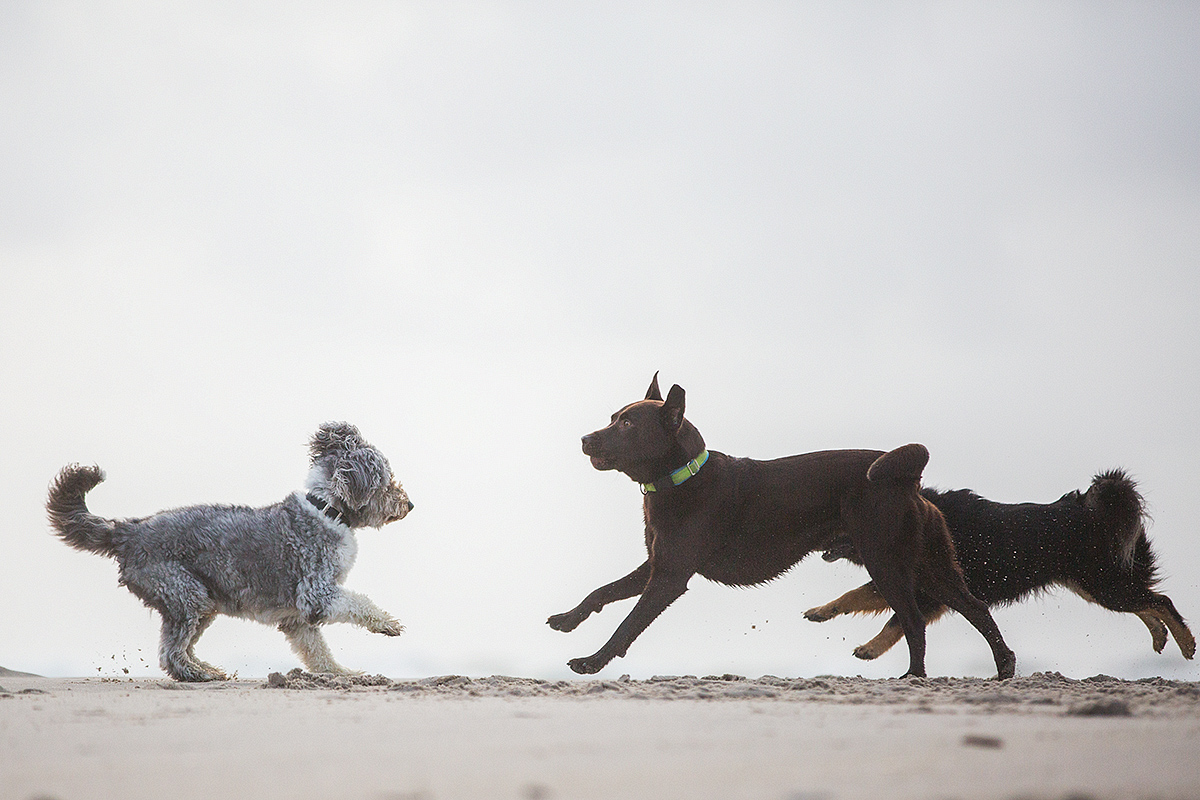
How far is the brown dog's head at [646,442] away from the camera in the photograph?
6.54 m

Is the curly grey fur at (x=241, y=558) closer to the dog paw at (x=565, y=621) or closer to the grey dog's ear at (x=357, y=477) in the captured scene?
the grey dog's ear at (x=357, y=477)

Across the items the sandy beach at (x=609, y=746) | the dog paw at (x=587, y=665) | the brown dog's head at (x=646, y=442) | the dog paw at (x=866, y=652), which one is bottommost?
the sandy beach at (x=609, y=746)

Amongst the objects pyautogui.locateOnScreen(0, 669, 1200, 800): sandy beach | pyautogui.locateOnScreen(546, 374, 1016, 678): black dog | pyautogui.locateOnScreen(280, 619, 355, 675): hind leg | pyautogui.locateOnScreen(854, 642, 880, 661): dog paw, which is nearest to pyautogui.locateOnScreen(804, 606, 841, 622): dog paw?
pyautogui.locateOnScreen(854, 642, 880, 661): dog paw

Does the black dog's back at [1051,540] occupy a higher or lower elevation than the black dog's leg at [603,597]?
higher

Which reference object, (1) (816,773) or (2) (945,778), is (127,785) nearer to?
(1) (816,773)

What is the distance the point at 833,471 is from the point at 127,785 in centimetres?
492

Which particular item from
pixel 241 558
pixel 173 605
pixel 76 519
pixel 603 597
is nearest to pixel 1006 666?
pixel 603 597

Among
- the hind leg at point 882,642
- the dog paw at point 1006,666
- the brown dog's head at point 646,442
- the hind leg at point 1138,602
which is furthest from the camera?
the hind leg at point 1138,602

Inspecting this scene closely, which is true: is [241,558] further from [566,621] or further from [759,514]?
[759,514]

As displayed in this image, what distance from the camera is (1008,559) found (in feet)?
26.2

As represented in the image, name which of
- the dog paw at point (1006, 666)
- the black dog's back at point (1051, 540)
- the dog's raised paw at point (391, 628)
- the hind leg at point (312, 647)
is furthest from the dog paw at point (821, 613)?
the hind leg at point (312, 647)

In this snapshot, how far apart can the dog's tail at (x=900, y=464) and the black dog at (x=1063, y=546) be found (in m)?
1.53

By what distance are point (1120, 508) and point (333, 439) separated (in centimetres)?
580

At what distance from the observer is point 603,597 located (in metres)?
6.65
